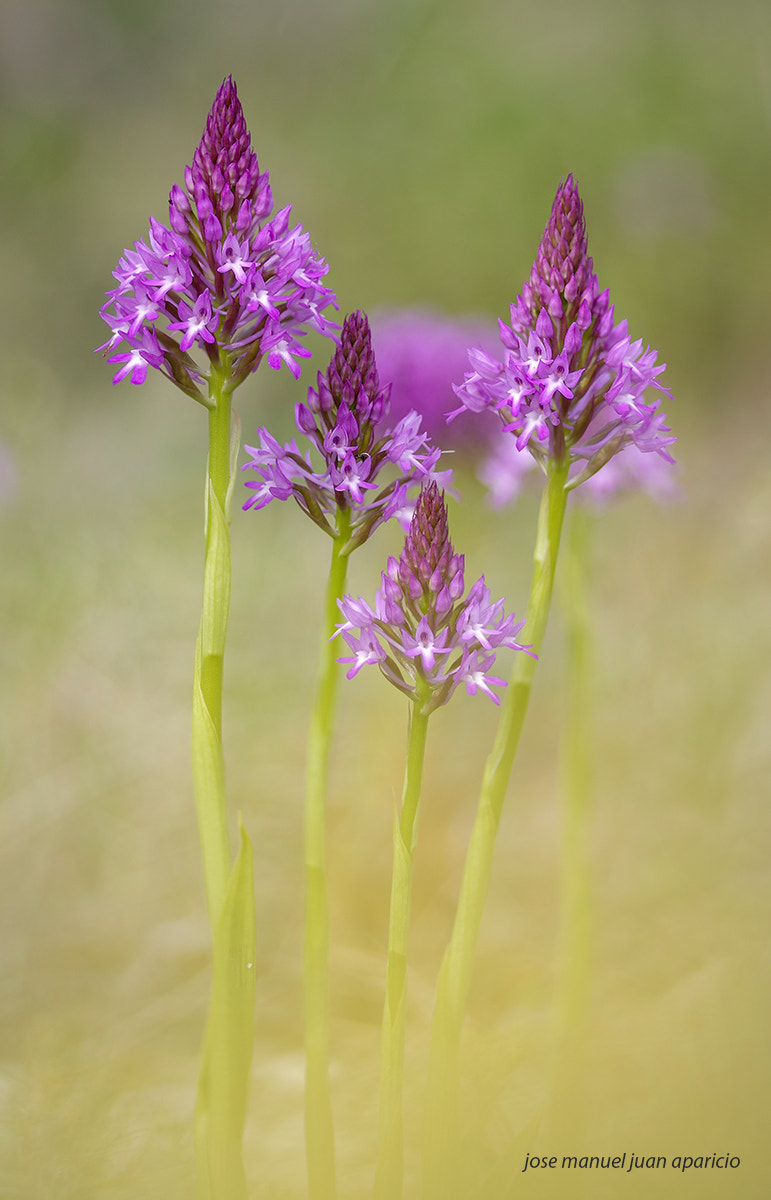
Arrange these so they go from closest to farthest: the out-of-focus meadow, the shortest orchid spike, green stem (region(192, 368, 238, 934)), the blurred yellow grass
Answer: the shortest orchid spike < green stem (region(192, 368, 238, 934)) < the blurred yellow grass < the out-of-focus meadow

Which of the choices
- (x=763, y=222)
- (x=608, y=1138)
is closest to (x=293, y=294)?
(x=608, y=1138)

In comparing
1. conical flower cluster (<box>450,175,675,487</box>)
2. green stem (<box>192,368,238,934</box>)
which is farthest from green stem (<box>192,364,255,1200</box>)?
conical flower cluster (<box>450,175,675,487</box>)

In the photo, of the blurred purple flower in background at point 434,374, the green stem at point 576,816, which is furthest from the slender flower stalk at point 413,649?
the blurred purple flower in background at point 434,374

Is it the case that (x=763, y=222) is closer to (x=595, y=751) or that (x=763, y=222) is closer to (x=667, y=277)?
(x=667, y=277)

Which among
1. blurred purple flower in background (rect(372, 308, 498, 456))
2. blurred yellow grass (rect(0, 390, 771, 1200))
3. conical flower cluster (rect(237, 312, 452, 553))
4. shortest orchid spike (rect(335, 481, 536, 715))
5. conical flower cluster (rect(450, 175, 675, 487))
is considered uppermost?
blurred purple flower in background (rect(372, 308, 498, 456))

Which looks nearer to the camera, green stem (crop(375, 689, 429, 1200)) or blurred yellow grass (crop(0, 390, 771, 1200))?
green stem (crop(375, 689, 429, 1200))

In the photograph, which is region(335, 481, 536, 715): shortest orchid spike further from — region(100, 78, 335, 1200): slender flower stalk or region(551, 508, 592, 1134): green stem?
region(551, 508, 592, 1134): green stem

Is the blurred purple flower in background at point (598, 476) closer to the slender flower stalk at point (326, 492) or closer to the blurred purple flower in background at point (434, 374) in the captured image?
the blurred purple flower in background at point (434, 374)

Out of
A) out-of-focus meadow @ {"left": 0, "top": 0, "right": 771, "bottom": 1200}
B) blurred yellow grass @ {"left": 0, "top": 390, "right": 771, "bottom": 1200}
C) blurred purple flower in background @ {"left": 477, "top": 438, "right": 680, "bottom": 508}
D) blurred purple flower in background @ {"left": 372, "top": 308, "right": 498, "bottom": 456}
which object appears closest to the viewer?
blurred yellow grass @ {"left": 0, "top": 390, "right": 771, "bottom": 1200}
